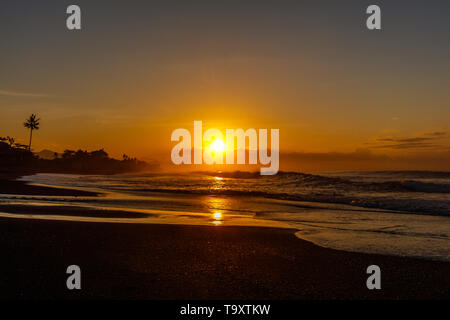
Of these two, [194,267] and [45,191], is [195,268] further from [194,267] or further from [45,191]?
[45,191]

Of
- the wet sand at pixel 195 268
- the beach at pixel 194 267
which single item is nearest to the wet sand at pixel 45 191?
the beach at pixel 194 267

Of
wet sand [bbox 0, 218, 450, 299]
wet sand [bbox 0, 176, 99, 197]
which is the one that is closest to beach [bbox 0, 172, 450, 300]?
wet sand [bbox 0, 218, 450, 299]

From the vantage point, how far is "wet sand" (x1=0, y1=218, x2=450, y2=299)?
18.7ft

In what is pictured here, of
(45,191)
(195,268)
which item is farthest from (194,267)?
(45,191)

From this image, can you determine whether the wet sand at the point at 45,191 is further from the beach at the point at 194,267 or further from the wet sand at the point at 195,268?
the wet sand at the point at 195,268

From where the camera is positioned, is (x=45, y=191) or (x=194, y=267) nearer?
(x=194, y=267)

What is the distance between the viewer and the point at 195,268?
272 inches

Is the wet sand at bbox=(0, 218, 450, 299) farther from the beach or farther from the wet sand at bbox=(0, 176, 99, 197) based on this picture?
the wet sand at bbox=(0, 176, 99, 197)

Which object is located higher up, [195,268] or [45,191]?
[45,191]

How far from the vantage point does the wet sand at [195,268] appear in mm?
5699
